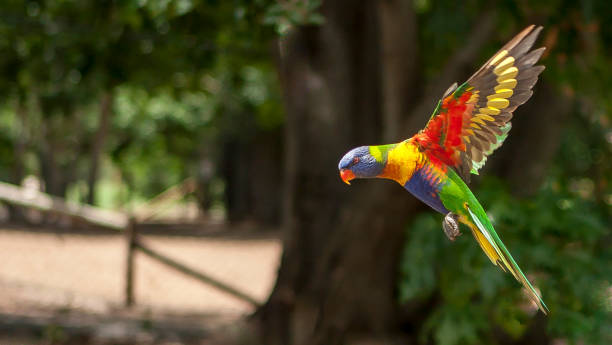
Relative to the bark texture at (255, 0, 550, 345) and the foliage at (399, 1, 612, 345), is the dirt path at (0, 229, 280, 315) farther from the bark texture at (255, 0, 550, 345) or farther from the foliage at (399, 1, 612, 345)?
the foliage at (399, 1, 612, 345)

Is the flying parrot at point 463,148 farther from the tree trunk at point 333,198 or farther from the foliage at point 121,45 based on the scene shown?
the tree trunk at point 333,198

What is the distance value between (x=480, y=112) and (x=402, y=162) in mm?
122

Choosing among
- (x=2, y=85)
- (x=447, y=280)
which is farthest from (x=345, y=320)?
(x=2, y=85)

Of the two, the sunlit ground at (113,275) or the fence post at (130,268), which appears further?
the fence post at (130,268)

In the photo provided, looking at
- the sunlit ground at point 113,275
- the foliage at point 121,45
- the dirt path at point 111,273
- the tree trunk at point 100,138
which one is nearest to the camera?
the foliage at point 121,45

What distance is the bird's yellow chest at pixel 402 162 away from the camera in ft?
2.19

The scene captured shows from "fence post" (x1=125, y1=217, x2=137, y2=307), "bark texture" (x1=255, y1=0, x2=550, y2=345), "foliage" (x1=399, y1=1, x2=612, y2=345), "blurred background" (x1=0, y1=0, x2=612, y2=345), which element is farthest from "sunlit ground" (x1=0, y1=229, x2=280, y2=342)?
"foliage" (x1=399, y1=1, x2=612, y2=345)

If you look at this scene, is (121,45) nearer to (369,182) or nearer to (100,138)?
(369,182)

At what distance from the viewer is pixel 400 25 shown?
14.9 ft

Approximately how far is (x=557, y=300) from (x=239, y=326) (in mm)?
2626

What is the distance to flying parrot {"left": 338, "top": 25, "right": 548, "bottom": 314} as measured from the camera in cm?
65

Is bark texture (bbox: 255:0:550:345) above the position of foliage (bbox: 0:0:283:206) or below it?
below

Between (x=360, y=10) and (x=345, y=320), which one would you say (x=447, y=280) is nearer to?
(x=345, y=320)

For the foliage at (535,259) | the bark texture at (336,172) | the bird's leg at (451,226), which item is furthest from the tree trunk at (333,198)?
the bird's leg at (451,226)
